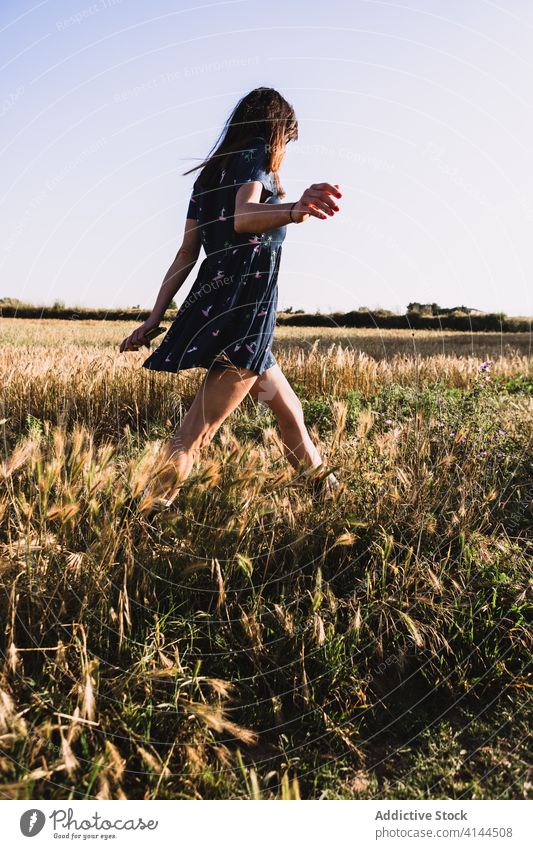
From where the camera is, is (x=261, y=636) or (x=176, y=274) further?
(x=176, y=274)

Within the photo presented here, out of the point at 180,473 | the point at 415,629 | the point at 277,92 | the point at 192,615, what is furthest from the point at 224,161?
the point at 415,629

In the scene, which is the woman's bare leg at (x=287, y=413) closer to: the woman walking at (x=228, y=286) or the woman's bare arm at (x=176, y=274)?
the woman walking at (x=228, y=286)

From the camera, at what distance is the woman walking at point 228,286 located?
2.97m

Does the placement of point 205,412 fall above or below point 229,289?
below

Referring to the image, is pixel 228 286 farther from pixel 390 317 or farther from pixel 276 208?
pixel 390 317

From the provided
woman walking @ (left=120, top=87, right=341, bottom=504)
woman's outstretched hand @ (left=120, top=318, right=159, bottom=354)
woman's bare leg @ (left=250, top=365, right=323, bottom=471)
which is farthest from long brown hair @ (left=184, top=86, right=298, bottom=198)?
woman's bare leg @ (left=250, top=365, right=323, bottom=471)

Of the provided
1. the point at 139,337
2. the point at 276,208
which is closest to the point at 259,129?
the point at 276,208

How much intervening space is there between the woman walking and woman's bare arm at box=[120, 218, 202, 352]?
2 cm

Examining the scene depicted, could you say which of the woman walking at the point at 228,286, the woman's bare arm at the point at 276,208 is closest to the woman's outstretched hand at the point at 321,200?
the woman's bare arm at the point at 276,208

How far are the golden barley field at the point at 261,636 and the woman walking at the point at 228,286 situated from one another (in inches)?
8.1

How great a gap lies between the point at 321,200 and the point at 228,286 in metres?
0.80

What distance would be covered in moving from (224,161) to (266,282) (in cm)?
55

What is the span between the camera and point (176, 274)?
3287 millimetres

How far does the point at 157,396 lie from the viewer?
541 centimetres
